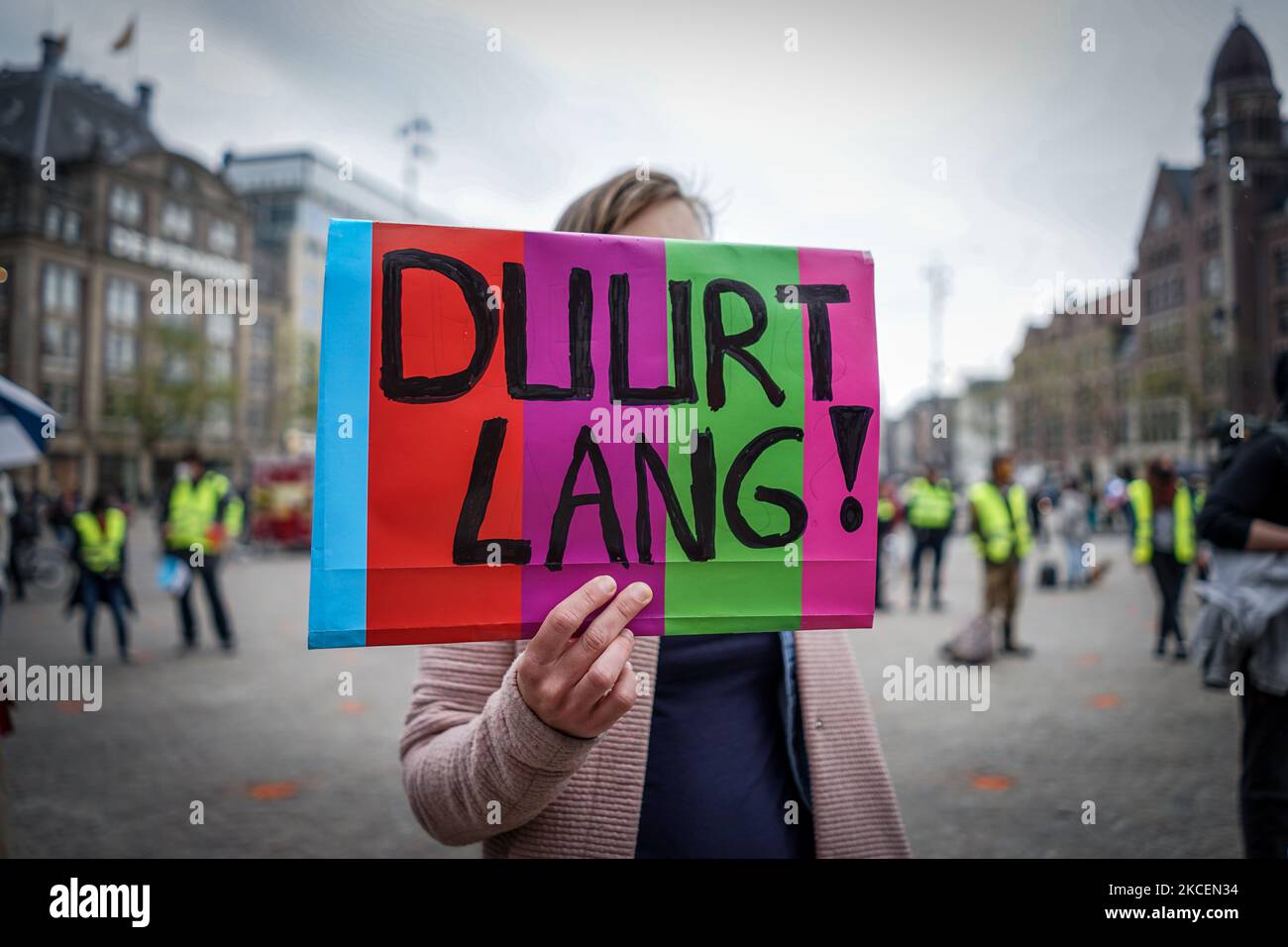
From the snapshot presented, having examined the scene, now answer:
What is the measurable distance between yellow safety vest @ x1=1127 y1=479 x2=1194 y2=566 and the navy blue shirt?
25.5 feet

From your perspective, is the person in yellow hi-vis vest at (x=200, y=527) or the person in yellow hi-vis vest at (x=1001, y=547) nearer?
the person in yellow hi-vis vest at (x=1001, y=547)

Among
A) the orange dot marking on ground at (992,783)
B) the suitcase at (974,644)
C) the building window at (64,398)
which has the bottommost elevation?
the orange dot marking on ground at (992,783)

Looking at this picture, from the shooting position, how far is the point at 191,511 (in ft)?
26.8

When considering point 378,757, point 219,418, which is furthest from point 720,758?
point 219,418

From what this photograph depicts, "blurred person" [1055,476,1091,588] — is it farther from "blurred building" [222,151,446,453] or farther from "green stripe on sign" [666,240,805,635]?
"blurred building" [222,151,446,453]

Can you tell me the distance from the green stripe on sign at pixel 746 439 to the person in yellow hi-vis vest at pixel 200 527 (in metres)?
8.27

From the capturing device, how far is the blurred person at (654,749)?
1.10 m

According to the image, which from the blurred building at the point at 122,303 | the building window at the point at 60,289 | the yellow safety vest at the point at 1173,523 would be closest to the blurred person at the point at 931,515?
the yellow safety vest at the point at 1173,523

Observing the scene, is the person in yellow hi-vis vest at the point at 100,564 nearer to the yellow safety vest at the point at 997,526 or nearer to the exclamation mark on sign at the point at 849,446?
the exclamation mark on sign at the point at 849,446

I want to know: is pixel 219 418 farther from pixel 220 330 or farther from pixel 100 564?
pixel 100 564

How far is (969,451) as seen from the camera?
95938 mm

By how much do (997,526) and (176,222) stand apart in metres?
45.7

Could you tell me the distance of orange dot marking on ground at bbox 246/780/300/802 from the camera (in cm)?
430
